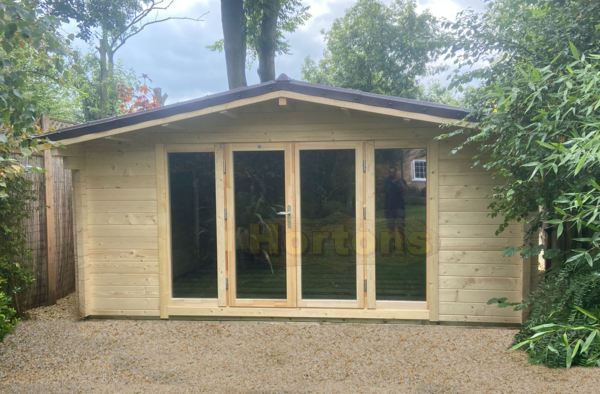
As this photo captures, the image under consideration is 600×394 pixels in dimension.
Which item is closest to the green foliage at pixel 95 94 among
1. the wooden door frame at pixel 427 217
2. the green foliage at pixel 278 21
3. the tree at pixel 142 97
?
the tree at pixel 142 97

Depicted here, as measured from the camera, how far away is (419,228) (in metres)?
4.79

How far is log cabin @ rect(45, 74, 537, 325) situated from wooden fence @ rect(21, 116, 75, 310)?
88cm

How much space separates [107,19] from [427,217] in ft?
41.6

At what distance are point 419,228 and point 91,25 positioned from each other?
12461 millimetres

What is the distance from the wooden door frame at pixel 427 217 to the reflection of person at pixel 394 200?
6.3 inches

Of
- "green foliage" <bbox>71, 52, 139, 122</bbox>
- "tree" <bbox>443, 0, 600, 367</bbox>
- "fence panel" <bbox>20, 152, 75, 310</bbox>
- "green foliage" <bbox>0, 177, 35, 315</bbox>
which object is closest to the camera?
"tree" <bbox>443, 0, 600, 367</bbox>

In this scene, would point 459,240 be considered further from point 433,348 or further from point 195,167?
point 195,167

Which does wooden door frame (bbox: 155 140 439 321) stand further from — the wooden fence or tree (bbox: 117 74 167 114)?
tree (bbox: 117 74 167 114)

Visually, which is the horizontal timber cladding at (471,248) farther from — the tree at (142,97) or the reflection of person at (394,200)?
the tree at (142,97)

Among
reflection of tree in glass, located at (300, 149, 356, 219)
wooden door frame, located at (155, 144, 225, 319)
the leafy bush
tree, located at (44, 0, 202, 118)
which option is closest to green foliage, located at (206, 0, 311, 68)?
tree, located at (44, 0, 202, 118)

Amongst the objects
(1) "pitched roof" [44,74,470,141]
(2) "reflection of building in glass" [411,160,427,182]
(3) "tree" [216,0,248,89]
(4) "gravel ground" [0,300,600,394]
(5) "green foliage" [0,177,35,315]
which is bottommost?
(4) "gravel ground" [0,300,600,394]

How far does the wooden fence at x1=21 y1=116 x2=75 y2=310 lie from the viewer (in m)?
5.59

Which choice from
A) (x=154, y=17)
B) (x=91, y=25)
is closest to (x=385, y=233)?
(x=91, y=25)

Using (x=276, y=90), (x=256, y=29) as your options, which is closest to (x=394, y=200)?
(x=276, y=90)
